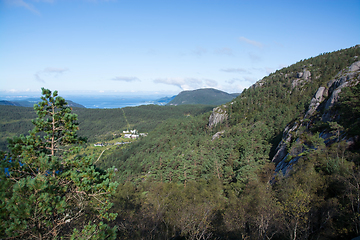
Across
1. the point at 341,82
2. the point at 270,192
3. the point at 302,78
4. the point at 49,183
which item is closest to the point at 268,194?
the point at 270,192

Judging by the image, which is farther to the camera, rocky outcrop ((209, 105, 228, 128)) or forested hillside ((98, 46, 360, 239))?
rocky outcrop ((209, 105, 228, 128))

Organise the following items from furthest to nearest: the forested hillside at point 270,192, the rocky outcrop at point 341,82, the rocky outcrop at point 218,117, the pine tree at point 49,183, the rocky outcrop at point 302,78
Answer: the rocky outcrop at point 302,78
the rocky outcrop at point 218,117
the rocky outcrop at point 341,82
the forested hillside at point 270,192
the pine tree at point 49,183

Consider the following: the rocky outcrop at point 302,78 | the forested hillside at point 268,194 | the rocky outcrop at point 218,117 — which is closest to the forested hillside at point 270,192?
the forested hillside at point 268,194

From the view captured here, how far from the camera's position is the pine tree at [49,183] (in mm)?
6191

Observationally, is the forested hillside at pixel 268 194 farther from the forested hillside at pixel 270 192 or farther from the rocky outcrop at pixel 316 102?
the rocky outcrop at pixel 316 102

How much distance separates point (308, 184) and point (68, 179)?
2404cm

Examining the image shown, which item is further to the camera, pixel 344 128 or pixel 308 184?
pixel 344 128

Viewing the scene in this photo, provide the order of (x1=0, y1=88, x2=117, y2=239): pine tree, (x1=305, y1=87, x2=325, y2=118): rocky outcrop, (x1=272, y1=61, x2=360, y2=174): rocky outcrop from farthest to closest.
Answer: (x1=305, y1=87, x2=325, y2=118): rocky outcrop, (x1=272, y1=61, x2=360, y2=174): rocky outcrop, (x1=0, y1=88, x2=117, y2=239): pine tree

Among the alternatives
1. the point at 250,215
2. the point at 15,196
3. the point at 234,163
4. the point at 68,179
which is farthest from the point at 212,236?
the point at 234,163

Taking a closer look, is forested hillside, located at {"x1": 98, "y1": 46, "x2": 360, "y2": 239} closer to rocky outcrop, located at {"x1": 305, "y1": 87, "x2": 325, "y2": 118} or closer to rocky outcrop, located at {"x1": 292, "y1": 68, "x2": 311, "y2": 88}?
rocky outcrop, located at {"x1": 305, "y1": 87, "x2": 325, "y2": 118}

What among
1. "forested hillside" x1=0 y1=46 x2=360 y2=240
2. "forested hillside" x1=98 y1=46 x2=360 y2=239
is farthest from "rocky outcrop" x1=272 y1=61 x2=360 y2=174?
"forested hillside" x1=98 y1=46 x2=360 y2=239

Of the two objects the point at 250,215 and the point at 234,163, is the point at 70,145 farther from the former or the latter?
the point at 234,163

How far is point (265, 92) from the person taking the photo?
361ft

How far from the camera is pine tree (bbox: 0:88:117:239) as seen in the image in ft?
20.3
